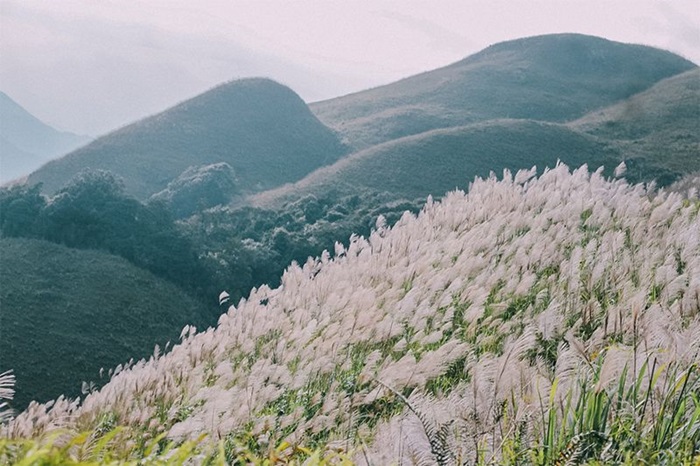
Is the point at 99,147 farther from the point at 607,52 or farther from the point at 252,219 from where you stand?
the point at 607,52

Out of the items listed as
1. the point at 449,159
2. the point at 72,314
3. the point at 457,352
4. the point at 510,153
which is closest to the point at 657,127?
the point at 510,153

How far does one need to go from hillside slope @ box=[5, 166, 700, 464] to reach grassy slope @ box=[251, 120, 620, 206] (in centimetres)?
3405

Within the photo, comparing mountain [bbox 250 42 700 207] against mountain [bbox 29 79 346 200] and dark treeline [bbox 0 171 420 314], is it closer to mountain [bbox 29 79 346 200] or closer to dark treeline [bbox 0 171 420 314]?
mountain [bbox 29 79 346 200]

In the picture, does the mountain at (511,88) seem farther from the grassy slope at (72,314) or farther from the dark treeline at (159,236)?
the grassy slope at (72,314)

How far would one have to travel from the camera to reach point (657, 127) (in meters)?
57.5

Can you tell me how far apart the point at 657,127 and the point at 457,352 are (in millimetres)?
59995

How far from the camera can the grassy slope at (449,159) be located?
44.2 meters

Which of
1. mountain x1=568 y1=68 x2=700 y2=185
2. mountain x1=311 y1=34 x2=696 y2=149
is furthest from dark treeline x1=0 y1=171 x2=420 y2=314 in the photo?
mountain x1=311 y1=34 x2=696 y2=149

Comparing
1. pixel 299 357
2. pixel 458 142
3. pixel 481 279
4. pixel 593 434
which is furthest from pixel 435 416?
pixel 458 142

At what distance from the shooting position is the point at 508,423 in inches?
143

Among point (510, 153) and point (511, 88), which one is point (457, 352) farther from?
point (511, 88)

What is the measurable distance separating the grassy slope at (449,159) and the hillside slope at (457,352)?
112ft

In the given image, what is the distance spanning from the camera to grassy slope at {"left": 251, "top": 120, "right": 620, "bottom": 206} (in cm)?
4419

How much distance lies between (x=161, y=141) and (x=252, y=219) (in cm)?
2648
